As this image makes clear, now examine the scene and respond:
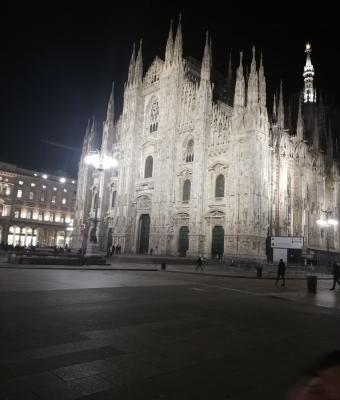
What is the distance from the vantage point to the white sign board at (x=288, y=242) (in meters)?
29.4

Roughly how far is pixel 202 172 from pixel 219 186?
2372 mm

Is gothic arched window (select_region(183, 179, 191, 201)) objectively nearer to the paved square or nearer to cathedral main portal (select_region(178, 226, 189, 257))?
cathedral main portal (select_region(178, 226, 189, 257))

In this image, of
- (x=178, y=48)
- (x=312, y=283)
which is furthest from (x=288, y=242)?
(x=178, y=48)

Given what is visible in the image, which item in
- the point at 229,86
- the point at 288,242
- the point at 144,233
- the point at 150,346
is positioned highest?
the point at 229,86

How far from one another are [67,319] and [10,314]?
121 centimetres

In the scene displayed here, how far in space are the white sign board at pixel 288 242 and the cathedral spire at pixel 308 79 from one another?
4802 centimetres

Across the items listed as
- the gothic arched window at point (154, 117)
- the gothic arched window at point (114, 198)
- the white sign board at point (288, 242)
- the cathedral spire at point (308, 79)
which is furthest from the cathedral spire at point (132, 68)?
the cathedral spire at point (308, 79)

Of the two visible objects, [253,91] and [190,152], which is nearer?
[253,91]

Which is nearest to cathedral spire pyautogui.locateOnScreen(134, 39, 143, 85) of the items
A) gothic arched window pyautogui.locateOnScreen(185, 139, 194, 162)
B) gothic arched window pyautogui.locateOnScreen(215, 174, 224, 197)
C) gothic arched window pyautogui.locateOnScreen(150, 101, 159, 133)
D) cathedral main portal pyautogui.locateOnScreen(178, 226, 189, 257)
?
gothic arched window pyautogui.locateOnScreen(150, 101, 159, 133)

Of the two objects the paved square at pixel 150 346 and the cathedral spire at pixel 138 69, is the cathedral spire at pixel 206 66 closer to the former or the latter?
the cathedral spire at pixel 138 69

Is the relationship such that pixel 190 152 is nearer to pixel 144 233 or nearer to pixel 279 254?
pixel 144 233

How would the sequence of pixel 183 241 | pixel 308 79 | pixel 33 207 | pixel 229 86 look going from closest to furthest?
1. pixel 183 241
2. pixel 229 86
3. pixel 33 207
4. pixel 308 79

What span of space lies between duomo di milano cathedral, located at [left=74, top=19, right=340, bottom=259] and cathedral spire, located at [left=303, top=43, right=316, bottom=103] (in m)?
22.2

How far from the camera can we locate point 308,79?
75500mm
